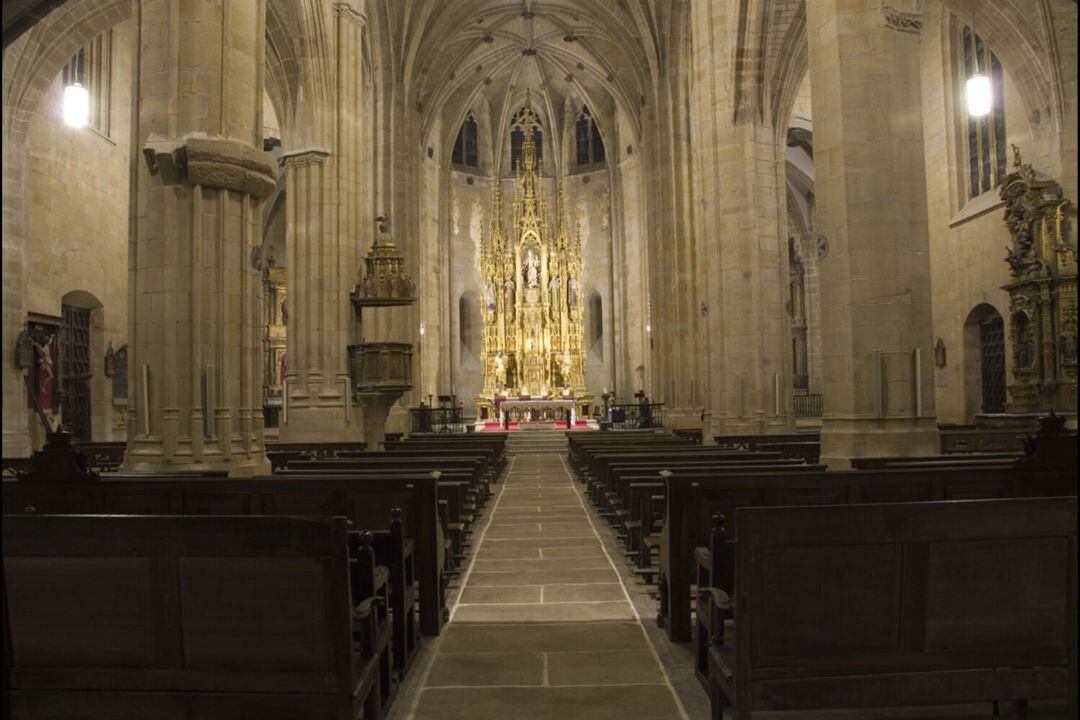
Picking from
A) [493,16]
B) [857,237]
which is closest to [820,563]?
[857,237]

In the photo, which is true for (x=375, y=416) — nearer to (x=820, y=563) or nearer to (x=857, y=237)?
(x=857, y=237)

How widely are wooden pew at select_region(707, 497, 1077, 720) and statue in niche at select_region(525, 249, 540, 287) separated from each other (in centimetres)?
3256

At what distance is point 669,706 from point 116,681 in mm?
2353

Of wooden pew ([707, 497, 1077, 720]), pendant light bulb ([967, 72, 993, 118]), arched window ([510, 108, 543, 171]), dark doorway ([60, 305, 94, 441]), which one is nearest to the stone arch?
pendant light bulb ([967, 72, 993, 118])

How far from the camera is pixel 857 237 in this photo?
990 centimetres

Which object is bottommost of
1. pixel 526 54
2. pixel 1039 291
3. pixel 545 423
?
pixel 545 423

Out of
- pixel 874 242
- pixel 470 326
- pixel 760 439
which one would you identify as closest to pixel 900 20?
pixel 874 242

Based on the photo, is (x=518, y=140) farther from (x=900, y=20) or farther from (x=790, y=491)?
(x=790, y=491)

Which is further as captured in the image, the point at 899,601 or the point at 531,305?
the point at 531,305

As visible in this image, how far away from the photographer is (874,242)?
9.86 metres

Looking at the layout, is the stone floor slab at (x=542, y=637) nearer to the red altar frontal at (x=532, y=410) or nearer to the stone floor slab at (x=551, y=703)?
the stone floor slab at (x=551, y=703)

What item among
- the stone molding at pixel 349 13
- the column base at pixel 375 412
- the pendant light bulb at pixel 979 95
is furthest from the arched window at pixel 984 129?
the column base at pixel 375 412

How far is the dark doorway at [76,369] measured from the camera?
19219mm

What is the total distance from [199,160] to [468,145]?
31986 millimetres
